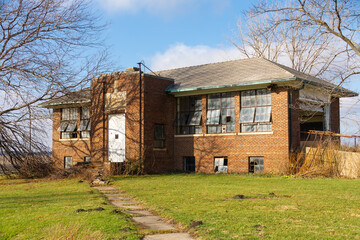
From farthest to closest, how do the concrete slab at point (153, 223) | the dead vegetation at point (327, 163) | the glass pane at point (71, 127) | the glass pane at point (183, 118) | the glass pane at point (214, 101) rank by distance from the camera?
the glass pane at point (71, 127), the glass pane at point (183, 118), the glass pane at point (214, 101), the dead vegetation at point (327, 163), the concrete slab at point (153, 223)

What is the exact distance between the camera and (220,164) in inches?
850

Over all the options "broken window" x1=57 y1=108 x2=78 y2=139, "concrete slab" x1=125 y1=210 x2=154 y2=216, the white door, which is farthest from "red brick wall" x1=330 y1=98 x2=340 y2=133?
"concrete slab" x1=125 y1=210 x2=154 y2=216

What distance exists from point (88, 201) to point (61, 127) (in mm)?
17310

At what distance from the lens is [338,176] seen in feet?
59.2

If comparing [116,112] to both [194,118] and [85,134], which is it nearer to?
[194,118]

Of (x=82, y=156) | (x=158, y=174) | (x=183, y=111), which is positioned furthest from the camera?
(x=82, y=156)

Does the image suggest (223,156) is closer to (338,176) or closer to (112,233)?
(338,176)

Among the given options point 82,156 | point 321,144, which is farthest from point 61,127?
point 321,144

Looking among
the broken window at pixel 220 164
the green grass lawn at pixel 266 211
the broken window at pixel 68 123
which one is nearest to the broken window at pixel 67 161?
the broken window at pixel 68 123

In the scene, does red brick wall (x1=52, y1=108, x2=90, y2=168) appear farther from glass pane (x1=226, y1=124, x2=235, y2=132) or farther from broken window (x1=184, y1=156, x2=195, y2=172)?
glass pane (x1=226, y1=124, x2=235, y2=132)

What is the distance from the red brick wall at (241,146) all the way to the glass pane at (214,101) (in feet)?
1.14

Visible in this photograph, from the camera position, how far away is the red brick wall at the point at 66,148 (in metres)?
26.1

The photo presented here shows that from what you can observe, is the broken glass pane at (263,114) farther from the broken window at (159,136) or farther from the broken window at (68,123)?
the broken window at (68,123)

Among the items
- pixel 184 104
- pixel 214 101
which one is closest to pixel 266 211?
pixel 214 101
